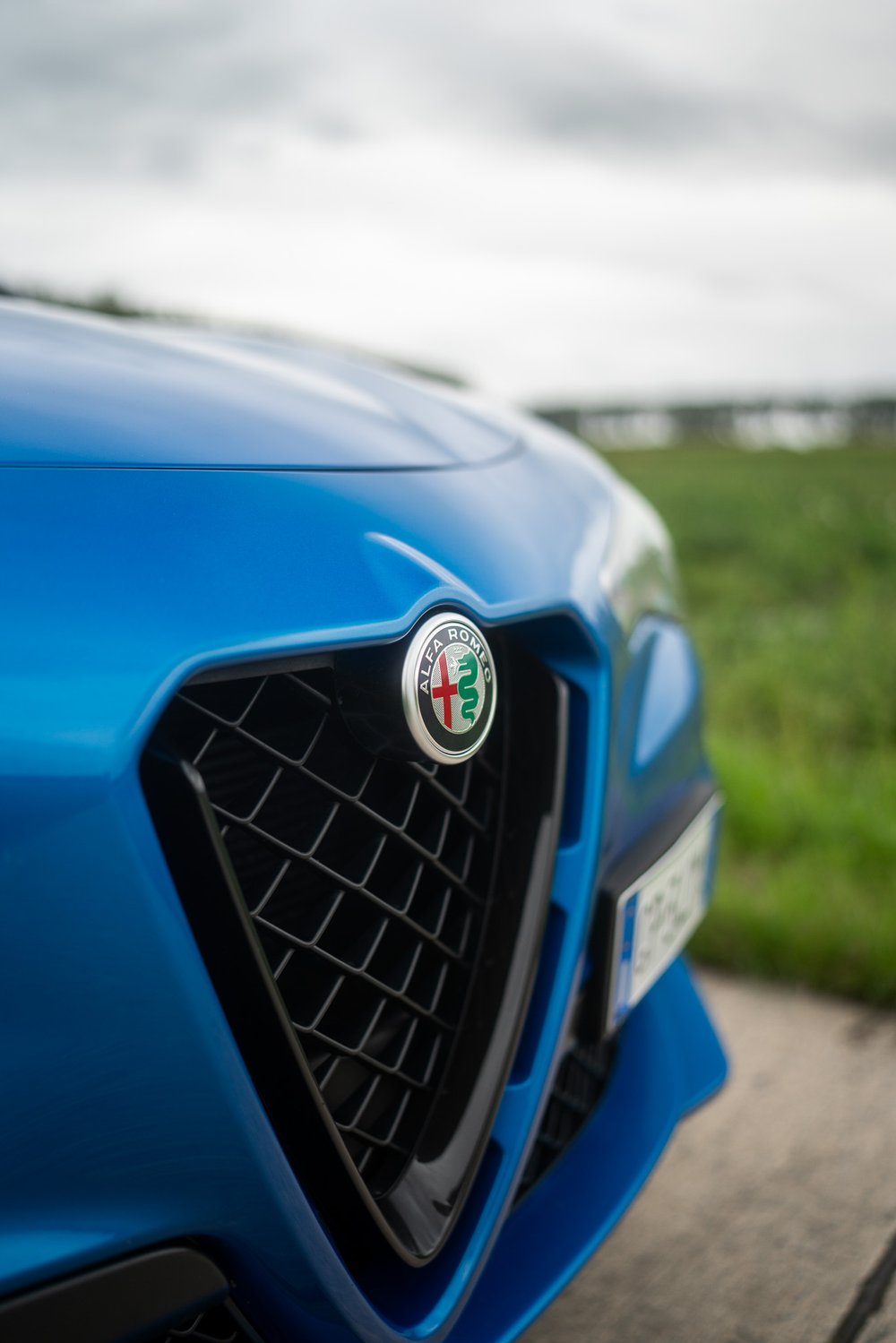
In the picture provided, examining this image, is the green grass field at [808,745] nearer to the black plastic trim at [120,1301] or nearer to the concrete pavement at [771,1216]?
the concrete pavement at [771,1216]

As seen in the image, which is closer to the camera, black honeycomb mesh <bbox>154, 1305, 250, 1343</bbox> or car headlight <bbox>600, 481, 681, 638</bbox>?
black honeycomb mesh <bbox>154, 1305, 250, 1343</bbox>

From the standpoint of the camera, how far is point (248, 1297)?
0.86 metres

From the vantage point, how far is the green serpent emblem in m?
0.92

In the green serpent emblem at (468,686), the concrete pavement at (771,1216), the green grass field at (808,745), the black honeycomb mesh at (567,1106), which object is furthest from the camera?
the green grass field at (808,745)

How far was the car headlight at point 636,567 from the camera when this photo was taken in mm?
1315

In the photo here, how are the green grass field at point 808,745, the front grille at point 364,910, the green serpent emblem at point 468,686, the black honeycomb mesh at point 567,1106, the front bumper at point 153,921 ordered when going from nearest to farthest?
1. the front bumper at point 153,921
2. the front grille at point 364,910
3. the green serpent emblem at point 468,686
4. the black honeycomb mesh at point 567,1106
5. the green grass field at point 808,745

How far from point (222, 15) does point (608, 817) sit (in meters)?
1.43

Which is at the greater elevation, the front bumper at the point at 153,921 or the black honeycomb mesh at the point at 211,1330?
the front bumper at the point at 153,921

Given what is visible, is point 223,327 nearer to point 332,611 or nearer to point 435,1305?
point 332,611

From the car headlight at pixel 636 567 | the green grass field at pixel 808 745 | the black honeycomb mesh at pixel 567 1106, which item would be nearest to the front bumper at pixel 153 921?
the black honeycomb mesh at pixel 567 1106

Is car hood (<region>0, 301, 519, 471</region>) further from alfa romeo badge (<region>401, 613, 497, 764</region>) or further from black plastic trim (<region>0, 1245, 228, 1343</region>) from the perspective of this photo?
black plastic trim (<region>0, 1245, 228, 1343</region>)

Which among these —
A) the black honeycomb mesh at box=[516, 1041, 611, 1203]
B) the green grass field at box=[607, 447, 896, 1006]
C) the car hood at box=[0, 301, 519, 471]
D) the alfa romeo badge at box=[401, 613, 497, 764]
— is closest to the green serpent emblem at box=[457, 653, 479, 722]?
the alfa romeo badge at box=[401, 613, 497, 764]

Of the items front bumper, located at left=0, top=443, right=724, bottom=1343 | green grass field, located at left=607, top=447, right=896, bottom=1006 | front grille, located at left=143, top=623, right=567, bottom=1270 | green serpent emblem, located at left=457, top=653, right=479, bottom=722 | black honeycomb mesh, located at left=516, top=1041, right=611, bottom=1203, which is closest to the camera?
front bumper, located at left=0, top=443, right=724, bottom=1343

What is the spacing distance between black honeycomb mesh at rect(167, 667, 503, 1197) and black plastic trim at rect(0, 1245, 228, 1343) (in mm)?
170
